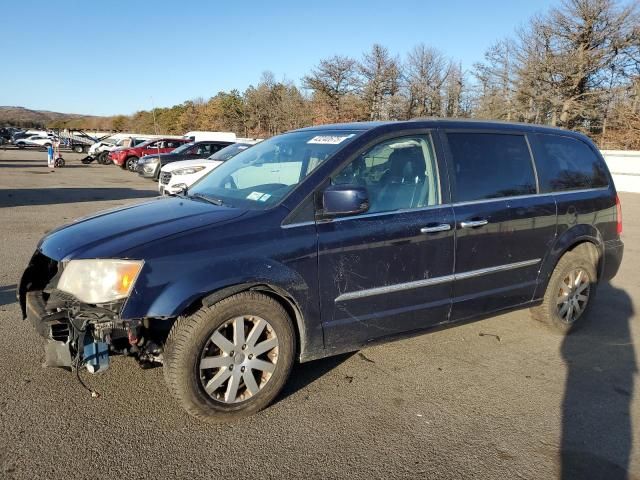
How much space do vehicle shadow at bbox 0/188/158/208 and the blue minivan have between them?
407 inches

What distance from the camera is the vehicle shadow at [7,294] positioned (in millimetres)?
5066

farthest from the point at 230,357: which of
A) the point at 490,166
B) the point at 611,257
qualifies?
the point at 611,257

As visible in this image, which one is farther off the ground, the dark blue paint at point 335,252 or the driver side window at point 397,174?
the driver side window at point 397,174

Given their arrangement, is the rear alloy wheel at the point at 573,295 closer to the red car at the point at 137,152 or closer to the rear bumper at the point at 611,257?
the rear bumper at the point at 611,257

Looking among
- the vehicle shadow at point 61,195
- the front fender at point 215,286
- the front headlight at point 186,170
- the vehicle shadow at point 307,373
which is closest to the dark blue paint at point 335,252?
the front fender at point 215,286

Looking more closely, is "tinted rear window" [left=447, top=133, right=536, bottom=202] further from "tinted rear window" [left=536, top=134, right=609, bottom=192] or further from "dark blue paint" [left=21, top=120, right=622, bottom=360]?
"tinted rear window" [left=536, top=134, right=609, bottom=192]

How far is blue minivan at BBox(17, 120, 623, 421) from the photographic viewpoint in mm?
2922

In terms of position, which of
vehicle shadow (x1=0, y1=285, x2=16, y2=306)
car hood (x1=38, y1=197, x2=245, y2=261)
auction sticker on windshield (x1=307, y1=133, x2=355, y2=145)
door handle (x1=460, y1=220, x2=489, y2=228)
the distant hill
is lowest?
vehicle shadow (x1=0, y1=285, x2=16, y2=306)

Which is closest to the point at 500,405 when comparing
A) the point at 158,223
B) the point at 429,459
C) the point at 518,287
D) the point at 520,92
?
the point at 429,459

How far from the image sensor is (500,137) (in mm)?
4352

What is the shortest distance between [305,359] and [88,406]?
55.1 inches

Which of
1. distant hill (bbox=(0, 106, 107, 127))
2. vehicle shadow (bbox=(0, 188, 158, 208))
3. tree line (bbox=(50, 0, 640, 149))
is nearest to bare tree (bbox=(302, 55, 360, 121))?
tree line (bbox=(50, 0, 640, 149))

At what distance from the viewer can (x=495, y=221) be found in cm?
403

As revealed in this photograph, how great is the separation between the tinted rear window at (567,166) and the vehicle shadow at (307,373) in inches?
92.1
